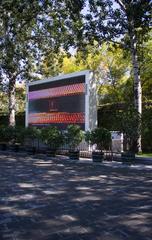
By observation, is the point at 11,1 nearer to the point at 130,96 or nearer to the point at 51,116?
the point at 51,116

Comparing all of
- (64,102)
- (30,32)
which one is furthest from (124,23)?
(30,32)

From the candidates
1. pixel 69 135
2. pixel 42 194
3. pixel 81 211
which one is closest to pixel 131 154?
pixel 69 135

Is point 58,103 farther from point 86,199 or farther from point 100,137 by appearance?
point 86,199

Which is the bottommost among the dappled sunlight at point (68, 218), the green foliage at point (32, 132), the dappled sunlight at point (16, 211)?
the dappled sunlight at point (68, 218)

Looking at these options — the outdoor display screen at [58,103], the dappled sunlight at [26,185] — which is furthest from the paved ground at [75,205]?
the outdoor display screen at [58,103]

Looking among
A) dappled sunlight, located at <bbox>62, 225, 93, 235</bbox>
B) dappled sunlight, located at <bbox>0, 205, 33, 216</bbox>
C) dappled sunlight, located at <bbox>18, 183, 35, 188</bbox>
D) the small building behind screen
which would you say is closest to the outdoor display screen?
the small building behind screen

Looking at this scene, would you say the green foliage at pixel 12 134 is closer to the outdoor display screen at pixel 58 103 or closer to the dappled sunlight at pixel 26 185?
the outdoor display screen at pixel 58 103

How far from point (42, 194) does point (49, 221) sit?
9.12 feet

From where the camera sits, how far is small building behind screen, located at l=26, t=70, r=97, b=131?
850 inches

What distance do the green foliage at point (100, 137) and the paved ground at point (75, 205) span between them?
3932 millimetres

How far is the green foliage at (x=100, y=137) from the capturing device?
1798cm

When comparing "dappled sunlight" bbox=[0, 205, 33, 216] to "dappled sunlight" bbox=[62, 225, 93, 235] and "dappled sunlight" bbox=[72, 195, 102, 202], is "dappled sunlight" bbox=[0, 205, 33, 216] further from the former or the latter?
"dappled sunlight" bbox=[72, 195, 102, 202]

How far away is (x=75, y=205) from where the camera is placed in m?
8.48

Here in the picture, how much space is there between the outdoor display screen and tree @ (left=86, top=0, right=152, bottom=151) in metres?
2.84
